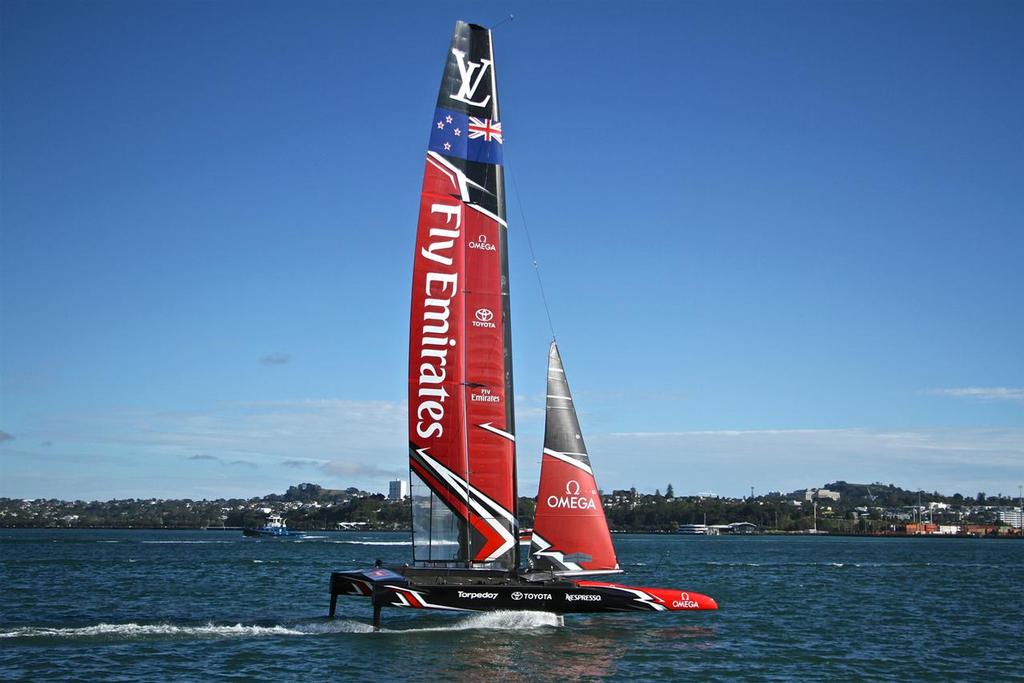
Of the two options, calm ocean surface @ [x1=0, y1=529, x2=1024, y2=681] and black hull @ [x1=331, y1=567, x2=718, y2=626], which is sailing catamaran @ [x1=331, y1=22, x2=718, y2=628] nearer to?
black hull @ [x1=331, y1=567, x2=718, y2=626]

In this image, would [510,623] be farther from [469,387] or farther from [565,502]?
[469,387]

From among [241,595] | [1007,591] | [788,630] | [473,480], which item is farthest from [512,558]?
[1007,591]

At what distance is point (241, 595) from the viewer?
34.5m

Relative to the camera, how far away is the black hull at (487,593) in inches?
828

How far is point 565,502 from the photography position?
23.4 m

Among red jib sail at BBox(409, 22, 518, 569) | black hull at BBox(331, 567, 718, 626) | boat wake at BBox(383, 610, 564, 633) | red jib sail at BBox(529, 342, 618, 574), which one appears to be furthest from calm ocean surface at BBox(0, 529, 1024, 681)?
red jib sail at BBox(409, 22, 518, 569)

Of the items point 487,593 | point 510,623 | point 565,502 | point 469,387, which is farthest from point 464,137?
point 510,623

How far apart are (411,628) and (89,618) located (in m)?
8.71

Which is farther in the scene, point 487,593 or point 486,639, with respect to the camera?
point 486,639

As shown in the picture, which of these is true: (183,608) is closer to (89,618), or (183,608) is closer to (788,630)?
(89,618)

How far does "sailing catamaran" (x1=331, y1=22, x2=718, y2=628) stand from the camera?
74.9 ft

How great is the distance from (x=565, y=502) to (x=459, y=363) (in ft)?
12.3

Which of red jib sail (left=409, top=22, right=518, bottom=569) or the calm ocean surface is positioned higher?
red jib sail (left=409, top=22, right=518, bottom=569)

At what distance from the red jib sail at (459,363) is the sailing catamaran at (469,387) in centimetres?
2
